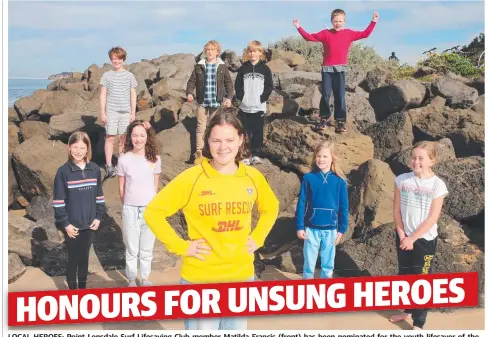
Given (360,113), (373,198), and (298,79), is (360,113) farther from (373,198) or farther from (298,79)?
(373,198)

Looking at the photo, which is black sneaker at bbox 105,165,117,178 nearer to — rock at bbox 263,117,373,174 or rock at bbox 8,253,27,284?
rock at bbox 8,253,27,284

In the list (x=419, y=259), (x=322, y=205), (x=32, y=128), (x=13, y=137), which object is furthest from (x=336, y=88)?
(x=13, y=137)

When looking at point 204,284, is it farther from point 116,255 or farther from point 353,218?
point 353,218

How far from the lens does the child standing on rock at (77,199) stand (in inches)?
198

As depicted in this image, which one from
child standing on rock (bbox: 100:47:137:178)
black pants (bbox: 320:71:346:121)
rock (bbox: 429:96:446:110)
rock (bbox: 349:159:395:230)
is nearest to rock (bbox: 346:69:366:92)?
rock (bbox: 429:96:446:110)

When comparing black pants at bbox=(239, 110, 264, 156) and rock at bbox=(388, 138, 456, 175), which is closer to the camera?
black pants at bbox=(239, 110, 264, 156)

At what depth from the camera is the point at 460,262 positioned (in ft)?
19.4

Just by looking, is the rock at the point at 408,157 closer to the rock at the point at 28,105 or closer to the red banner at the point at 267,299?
the red banner at the point at 267,299

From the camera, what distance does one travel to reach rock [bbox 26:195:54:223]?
773 centimetres

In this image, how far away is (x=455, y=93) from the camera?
11.0 metres

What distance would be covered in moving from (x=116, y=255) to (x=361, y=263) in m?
2.70

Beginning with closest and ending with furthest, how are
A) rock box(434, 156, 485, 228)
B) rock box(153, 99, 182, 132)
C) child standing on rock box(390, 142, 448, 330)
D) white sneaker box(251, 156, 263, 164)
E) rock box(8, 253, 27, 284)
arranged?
child standing on rock box(390, 142, 448, 330) < rock box(8, 253, 27, 284) < rock box(434, 156, 485, 228) < white sneaker box(251, 156, 263, 164) < rock box(153, 99, 182, 132)

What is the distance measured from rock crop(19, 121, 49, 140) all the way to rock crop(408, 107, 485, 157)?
649 centimetres

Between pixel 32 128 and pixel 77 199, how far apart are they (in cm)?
634
